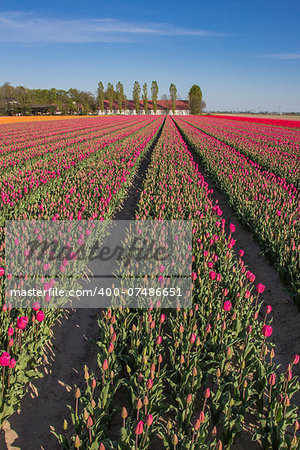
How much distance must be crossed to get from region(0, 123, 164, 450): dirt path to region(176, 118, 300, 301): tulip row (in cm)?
338

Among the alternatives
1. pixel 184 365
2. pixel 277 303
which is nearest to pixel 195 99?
pixel 277 303

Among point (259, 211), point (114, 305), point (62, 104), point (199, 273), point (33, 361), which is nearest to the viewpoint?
point (33, 361)

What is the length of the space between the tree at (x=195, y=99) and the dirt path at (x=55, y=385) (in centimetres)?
12887

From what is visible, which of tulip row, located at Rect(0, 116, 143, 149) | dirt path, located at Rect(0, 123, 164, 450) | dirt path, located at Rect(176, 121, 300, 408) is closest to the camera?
dirt path, located at Rect(0, 123, 164, 450)

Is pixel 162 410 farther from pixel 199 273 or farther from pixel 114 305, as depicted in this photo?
pixel 199 273

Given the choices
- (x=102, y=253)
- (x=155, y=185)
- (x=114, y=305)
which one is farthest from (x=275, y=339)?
(x=155, y=185)

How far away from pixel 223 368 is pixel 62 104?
119 m

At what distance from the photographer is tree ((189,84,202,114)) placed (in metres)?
123

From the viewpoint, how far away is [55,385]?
138 inches

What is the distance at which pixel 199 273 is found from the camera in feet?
14.9

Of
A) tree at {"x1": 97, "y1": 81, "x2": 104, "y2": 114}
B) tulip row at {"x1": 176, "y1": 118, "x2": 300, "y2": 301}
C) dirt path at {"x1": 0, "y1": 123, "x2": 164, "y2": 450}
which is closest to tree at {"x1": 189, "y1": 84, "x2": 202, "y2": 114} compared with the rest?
tree at {"x1": 97, "y1": 81, "x2": 104, "y2": 114}

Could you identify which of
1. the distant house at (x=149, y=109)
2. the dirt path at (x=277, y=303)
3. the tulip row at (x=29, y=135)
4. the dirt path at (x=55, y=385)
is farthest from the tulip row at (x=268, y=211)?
the distant house at (x=149, y=109)

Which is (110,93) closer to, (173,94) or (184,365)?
(173,94)

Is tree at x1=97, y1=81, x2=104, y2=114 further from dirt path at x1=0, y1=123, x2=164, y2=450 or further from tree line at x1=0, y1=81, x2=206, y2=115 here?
dirt path at x1=0, y1=123, x2=164, y2=450
